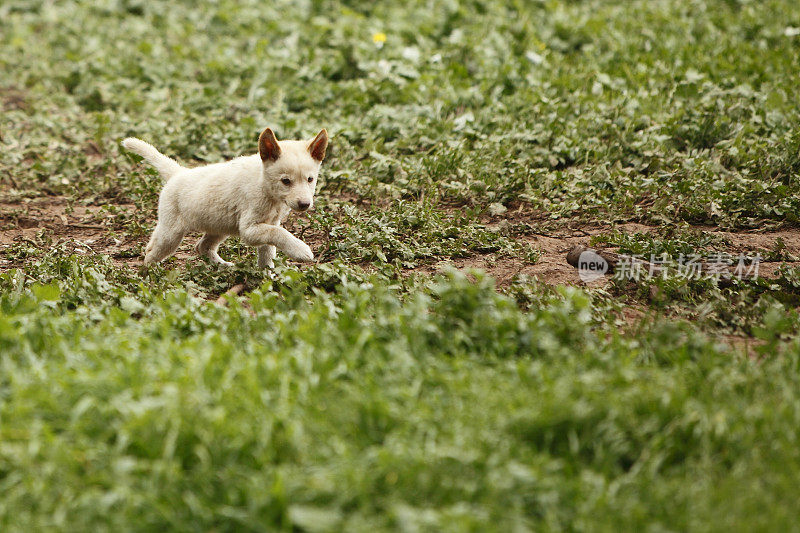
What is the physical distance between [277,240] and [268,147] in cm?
65

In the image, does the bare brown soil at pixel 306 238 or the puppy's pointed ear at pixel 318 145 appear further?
the bare brown soil at pixel 306 238

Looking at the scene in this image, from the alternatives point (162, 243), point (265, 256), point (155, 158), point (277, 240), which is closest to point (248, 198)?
point (277, 240)

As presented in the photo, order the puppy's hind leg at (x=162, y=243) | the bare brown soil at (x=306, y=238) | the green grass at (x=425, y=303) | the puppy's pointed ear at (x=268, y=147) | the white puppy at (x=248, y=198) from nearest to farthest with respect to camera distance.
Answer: the green grass at (x=425, y=303)
the puppy's pointed ear at (x=268, y=147)
the white puppy at (x=248, y=198)
the bare brown soil at (x=306, y=238)
the puppy's hind leg at (x=162, y=243)

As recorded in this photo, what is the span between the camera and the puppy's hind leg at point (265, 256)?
6379 millimetres

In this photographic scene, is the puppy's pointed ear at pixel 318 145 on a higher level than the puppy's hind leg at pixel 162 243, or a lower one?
higher

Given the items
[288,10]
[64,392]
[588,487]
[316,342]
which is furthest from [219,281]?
[288,10]

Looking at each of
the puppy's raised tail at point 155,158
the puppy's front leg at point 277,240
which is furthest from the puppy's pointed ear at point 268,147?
the puppy's raised tail at point 155,158

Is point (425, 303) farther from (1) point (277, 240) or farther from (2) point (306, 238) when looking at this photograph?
(2) point (306, 238)

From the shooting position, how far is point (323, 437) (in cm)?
357

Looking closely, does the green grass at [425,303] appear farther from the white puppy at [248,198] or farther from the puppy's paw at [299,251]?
the white puppy at [248,198]

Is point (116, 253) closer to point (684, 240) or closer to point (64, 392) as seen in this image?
point (64, 392)

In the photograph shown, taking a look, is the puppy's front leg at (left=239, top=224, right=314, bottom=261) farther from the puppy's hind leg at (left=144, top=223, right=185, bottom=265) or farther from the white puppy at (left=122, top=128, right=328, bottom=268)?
the puppy's hind leg at (left=144, top=223, right=185, bottom=265)

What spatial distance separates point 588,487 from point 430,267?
10.4 ft

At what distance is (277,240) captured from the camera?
5.87 m
